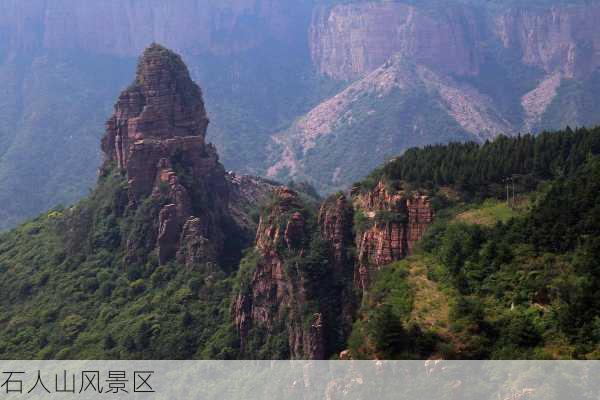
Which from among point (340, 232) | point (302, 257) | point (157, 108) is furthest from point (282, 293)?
point (157, 108)

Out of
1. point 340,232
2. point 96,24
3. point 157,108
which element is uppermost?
point 96,24

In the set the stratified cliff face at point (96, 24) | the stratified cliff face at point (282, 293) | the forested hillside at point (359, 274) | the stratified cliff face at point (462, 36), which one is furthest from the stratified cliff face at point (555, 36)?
the stratified cliff face at point (282, 293)

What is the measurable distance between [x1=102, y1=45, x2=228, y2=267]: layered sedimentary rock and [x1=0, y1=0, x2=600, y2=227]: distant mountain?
7002cm

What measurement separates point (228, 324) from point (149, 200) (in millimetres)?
15237

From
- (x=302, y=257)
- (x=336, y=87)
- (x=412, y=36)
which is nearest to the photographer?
(x=302, y=257)

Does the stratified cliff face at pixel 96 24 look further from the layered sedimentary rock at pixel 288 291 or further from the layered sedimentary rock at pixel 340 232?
the layered sedimentary rock at pixel 340 232

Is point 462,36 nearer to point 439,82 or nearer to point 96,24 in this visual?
point 439,82

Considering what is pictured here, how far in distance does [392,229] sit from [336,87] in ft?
502

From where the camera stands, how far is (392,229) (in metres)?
→ 45.9

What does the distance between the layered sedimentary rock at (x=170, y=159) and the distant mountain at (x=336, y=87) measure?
70.0 meters

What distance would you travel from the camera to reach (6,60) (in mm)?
186750

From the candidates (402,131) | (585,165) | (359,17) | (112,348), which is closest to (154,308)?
(112,348)

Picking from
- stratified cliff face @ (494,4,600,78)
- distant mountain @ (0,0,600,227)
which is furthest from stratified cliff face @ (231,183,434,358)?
stratified cliff face @ (494,4,600,78)

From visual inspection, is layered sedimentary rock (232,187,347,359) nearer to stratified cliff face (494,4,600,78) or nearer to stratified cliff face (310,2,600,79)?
stratified cliff face (494,4,600,78)
